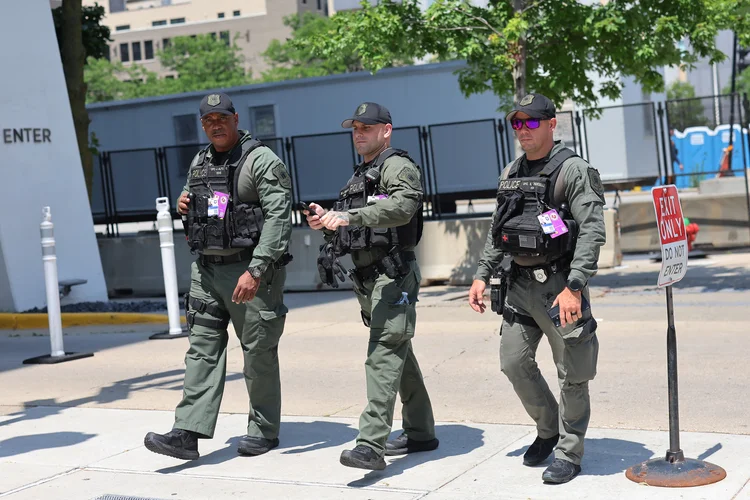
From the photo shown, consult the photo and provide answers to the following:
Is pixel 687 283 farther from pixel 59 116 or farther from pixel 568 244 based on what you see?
pixel 568 244

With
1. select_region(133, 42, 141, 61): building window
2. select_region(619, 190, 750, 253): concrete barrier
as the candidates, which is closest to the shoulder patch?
select_region(619, 190, 750, 253): concrete barrier

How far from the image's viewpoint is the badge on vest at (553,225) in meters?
5.05

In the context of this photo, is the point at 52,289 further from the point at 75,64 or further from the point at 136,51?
the point at 136,51

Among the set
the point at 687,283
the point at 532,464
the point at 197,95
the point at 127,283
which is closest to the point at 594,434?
the point at 532,464

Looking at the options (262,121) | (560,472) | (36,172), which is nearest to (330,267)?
(560,472)

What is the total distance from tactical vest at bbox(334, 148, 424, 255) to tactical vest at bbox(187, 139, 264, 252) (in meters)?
0.55

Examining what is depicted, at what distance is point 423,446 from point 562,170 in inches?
73.4

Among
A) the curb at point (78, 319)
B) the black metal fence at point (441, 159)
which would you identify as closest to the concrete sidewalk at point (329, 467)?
the curb at point (78, 319)

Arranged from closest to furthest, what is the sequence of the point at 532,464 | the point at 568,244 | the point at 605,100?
the point at 568,244, the point at 532,464, the point at 605,100

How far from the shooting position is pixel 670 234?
5.06m

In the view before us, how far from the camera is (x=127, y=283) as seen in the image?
1778cm

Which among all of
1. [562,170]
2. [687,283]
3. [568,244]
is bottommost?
[687,283]

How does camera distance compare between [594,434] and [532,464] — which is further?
[594,434]

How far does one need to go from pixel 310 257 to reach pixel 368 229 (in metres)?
10.9
